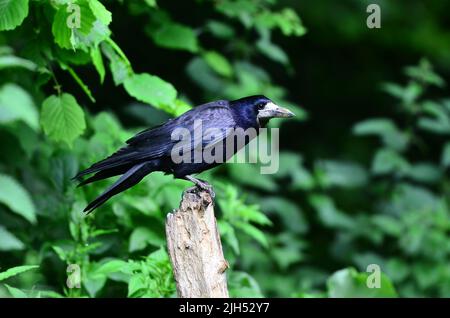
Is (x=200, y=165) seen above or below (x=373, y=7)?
below

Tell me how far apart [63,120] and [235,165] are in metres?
2.85

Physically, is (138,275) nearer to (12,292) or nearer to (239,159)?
(12,292)

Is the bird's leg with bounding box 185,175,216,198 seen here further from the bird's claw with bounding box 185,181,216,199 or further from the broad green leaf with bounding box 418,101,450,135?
the broad green leaf with bounding box 418,101,450,135

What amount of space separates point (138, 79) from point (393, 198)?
3963mm

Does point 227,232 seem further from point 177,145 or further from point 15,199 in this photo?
point 15,199

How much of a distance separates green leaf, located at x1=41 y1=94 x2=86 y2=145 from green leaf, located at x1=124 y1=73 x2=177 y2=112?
0.36 meters

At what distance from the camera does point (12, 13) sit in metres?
4.27

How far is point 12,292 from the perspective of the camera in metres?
4.22

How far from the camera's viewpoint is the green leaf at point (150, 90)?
194 inches


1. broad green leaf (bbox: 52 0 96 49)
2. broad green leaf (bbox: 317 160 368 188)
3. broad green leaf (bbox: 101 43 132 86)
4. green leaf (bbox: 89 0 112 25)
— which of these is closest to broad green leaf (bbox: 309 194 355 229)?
broad green leaf (bbox: 317 160 368 188)

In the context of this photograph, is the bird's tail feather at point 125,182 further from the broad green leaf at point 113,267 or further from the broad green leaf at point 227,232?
the broad green leaf at point 227,232

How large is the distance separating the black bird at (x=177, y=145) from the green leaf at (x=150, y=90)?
0.36 m
